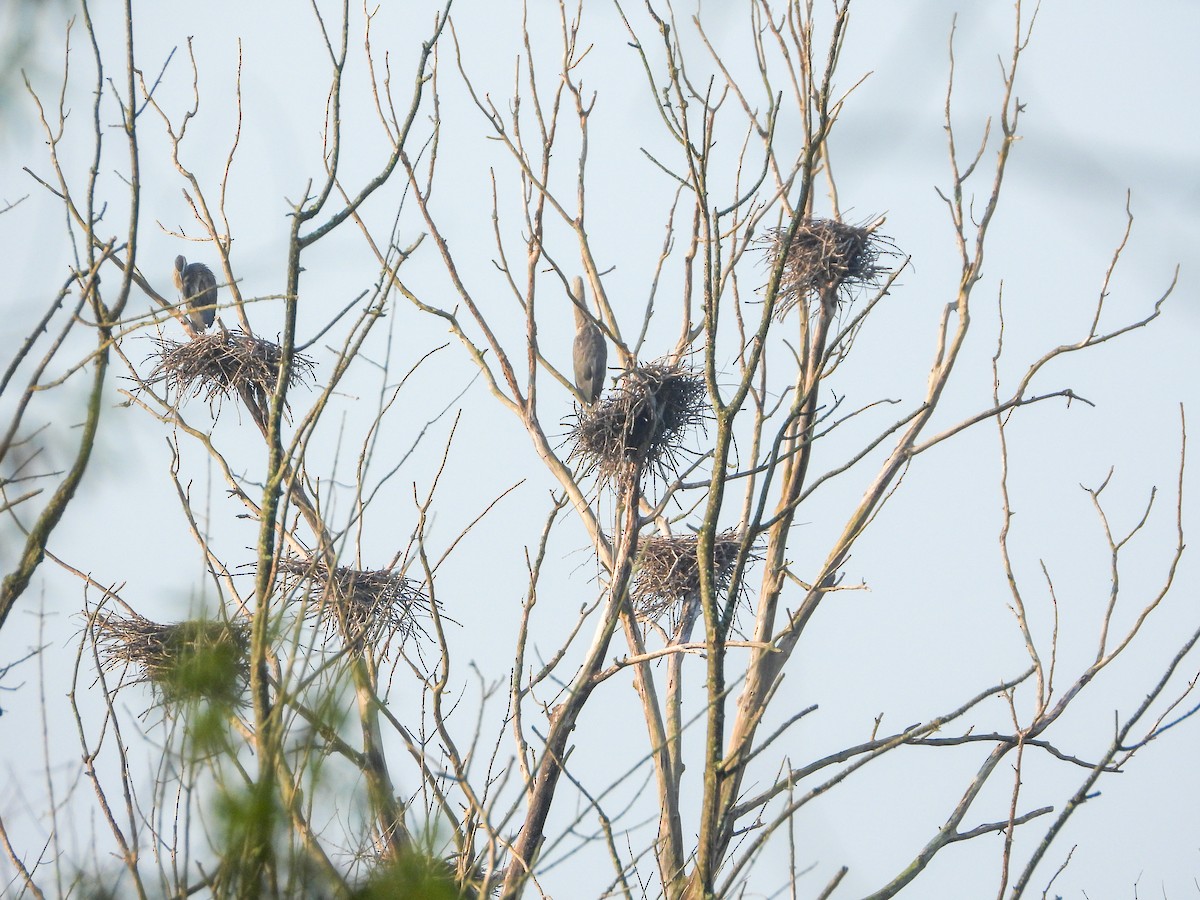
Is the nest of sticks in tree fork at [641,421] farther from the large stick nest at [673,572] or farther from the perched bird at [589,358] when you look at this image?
the perched bird at [589,358]

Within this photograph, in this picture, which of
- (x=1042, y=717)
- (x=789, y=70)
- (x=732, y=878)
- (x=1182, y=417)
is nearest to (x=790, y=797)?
(x=732, y=878)

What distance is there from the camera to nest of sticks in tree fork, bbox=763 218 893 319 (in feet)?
21.5

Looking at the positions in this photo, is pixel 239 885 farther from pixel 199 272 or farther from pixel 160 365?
pixel 199 272

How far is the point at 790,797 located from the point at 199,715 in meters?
1.77

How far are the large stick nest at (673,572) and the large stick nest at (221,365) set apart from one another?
2097mm

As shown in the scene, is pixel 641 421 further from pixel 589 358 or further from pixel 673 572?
pixel 589 358

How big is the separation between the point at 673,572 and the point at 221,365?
256 cm

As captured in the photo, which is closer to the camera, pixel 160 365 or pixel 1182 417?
pixel 1182 417

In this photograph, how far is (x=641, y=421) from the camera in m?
5.88

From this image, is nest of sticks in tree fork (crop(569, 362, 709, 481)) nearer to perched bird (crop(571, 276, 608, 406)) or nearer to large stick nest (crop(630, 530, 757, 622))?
large stick nest (crop(630, 530, 757, 622))

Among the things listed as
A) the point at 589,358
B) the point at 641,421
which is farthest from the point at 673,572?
the point at 589,358

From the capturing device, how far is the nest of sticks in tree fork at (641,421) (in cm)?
585

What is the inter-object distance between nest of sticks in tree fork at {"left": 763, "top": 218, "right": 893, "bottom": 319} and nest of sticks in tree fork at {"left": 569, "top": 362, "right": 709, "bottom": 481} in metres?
1.03

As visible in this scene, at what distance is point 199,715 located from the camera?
2043 millimetres
